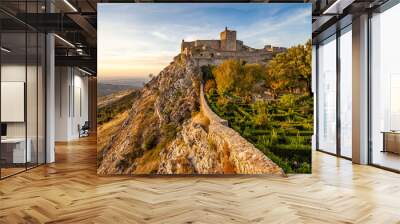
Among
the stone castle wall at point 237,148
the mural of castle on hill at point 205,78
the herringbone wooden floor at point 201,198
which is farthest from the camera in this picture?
the mural of castle on hill at point 205,78

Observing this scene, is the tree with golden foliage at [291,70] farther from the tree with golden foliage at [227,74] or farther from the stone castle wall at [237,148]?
the stone castle wall at [237,148]

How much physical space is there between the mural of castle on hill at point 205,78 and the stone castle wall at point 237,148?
0.8 inches

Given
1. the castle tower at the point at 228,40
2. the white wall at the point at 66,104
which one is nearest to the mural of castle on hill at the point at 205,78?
the castle tower at the point at 228,40

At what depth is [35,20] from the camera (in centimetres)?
720

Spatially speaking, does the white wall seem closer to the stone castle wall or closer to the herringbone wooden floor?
the herringbone wooden floor

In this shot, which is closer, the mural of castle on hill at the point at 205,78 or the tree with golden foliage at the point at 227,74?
the mural of castle on hill at the point at 205,78

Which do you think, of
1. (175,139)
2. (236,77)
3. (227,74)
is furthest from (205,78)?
(175,139)

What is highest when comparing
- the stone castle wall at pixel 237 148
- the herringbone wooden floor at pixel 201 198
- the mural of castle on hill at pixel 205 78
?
the mural of castle on hill at pixel 205 78

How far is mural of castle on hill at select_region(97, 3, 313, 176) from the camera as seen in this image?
642cm

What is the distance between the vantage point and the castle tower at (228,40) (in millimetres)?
6496

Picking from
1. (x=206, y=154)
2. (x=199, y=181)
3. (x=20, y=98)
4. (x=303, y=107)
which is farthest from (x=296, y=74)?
(x=20, y=98)

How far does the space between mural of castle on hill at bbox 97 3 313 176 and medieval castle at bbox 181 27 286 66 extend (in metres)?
0.02

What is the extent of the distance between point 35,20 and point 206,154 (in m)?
4.15

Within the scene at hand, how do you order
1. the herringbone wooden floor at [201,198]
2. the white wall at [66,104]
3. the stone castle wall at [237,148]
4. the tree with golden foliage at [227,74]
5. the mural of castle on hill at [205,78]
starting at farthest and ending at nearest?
1. the white wall at [66,104]
2. the tree with golden foliage at [227,74]
3. the mural of castle on hill at [205,78]
4. the stone castle wall at [237,148]
5. the herringbone wooden floor at [201,198]
